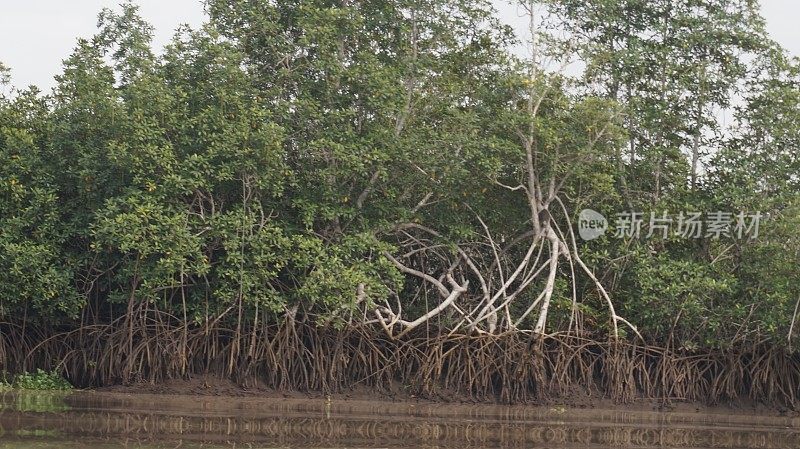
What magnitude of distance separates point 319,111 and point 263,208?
1226 millimetres

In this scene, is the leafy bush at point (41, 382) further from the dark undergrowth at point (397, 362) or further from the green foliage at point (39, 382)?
the dark undergrowth at point (397, 362)

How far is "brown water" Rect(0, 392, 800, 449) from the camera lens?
9.96 m

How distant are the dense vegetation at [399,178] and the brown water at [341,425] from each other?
3.12 feet

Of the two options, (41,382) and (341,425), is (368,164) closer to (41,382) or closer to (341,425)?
(341,425)

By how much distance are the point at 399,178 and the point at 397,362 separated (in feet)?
6.75

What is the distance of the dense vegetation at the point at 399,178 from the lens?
1276 cm

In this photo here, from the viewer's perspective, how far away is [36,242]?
12953 mm

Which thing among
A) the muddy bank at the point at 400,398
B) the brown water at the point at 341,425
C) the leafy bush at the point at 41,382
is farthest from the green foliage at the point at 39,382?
the brown water at the point at 341,425

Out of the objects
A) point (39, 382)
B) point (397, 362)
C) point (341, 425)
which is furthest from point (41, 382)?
point (397, 362)

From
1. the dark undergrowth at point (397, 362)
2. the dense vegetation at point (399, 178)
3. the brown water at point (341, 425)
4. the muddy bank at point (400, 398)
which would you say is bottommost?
the brown water at point (341, 425)

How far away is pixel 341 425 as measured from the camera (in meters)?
11.4

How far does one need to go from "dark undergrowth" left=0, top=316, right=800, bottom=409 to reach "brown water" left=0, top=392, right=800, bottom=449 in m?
0.39

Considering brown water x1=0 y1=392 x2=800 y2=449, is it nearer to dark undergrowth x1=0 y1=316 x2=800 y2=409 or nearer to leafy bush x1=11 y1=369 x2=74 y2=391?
dark undergrowth x1=0 y1=316 x2=800 y2=409

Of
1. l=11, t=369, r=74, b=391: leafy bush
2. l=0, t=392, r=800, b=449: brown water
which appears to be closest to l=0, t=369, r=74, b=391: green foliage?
l=11, t=369, r=74, b=391: leafy bush
